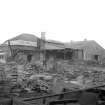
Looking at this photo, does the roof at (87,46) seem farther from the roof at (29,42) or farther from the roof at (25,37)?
the roof at (25,37)

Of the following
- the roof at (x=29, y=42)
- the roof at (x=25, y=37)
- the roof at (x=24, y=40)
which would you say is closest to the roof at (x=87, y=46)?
the roof at (x=29, y=42)

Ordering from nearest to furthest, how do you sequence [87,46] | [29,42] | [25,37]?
[29,42], [87,46], [25,37]

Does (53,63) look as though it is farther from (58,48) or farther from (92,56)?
(92,56)

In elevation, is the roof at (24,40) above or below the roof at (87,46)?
above

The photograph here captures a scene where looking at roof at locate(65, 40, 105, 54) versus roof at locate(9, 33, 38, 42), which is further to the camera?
roof at locate(9, 33, 38, 42)

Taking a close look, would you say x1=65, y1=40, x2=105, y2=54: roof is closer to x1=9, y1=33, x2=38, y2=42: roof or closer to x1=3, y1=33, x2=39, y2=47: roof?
x1=3, y1=33, x2=39, y2=47: roof

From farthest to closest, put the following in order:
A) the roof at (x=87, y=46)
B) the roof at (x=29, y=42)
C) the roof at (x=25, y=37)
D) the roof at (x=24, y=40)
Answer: the roof at (x=25, y=37), the roof at (x=87, y=46), the roof at (x=24, y=40), the roof at (x=29, y=42)

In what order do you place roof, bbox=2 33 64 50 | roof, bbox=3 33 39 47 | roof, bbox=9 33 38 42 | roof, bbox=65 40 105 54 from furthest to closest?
roof, bbox=9 33 38 42 < roof, bbox=65 40 105 54 < roof, bbox=3 33 39 47 < roof, bbox=2 33 64 50

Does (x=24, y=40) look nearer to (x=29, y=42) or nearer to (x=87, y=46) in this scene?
(x=29, y=42)

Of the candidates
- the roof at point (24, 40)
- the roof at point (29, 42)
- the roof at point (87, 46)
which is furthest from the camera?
the roof at point (87, 46)

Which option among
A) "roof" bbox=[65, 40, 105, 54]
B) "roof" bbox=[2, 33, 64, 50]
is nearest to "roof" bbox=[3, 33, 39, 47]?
"roof" bbox=[2, 33, 64, 50]

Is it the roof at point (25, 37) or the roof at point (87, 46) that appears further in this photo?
the roof at point (25, 37)


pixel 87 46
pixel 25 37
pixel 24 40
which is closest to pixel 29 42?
pixel 24 40

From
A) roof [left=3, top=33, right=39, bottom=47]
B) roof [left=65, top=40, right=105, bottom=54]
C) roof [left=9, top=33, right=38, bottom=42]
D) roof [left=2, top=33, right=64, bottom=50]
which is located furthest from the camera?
roof [left=9, top=33, right=38, bottom=42]
